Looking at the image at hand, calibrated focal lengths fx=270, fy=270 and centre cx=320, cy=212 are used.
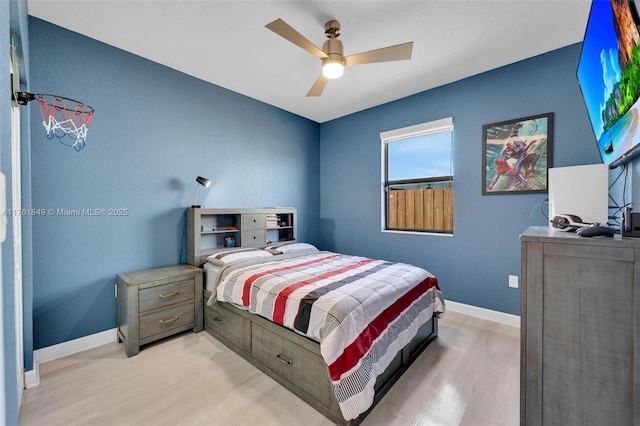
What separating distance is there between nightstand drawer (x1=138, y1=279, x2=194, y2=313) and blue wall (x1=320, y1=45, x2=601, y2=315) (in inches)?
99.3

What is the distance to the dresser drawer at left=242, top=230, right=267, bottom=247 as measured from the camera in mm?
3402

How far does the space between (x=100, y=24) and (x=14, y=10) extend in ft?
3.10

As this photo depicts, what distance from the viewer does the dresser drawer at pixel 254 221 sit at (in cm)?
340

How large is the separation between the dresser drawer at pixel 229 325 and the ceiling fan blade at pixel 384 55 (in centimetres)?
238

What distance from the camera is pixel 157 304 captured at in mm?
2438

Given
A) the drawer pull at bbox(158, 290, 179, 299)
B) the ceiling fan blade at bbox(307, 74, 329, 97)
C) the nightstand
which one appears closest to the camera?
the nightstand

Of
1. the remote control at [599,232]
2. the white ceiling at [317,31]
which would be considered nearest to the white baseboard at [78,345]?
the remote control at [599,232]

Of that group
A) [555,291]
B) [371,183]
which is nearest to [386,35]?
[371,183]

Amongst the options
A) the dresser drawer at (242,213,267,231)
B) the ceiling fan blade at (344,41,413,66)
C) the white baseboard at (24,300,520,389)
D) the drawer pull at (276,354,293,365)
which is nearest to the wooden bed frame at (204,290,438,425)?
the drawer pull at (276,354,293,365)

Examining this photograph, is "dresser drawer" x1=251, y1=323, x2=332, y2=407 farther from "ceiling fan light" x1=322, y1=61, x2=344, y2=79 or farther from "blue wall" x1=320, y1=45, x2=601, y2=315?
"blue wall" x1=320, y1=45, x2=601, y2=315

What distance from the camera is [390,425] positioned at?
1.58 m

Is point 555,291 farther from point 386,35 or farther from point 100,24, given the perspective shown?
point 100,24

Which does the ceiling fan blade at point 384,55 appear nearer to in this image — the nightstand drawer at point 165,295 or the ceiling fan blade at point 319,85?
the ceiling fan blade at point 319,85

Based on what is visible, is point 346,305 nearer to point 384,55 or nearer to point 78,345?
point 384,55
